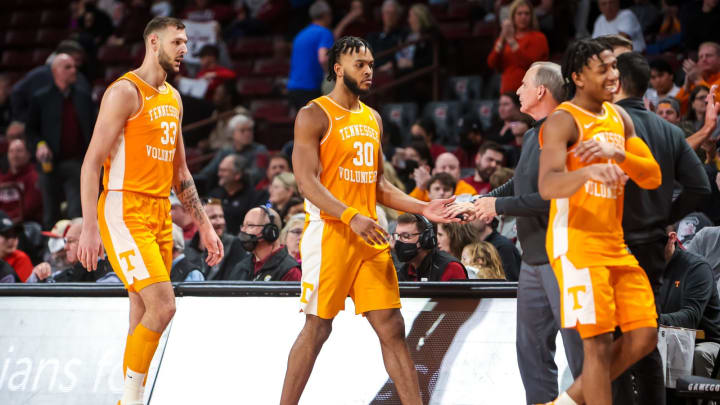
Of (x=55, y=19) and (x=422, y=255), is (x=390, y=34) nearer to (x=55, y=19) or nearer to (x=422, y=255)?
(x=422, y=255)

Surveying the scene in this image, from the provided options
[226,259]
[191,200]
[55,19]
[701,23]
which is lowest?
[226,259]

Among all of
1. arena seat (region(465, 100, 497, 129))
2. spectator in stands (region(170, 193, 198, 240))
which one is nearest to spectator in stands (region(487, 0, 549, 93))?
arena seat (region(465, 100, 497, 129))

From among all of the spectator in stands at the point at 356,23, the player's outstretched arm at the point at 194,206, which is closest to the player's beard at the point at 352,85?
the player's outstretched arm at the point at 194,206

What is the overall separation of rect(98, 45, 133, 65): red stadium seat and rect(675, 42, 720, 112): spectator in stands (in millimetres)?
9327

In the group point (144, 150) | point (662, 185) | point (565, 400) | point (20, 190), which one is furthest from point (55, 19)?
point (565, 400)

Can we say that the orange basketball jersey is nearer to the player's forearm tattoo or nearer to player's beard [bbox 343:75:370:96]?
player's beard [bbox 343:75:370:96]

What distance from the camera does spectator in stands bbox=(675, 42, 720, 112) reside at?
848 cm

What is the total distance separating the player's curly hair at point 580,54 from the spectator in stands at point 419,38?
7.42 m

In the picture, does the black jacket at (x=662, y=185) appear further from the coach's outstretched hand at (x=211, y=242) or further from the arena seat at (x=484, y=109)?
the arena seat at (x=484, y=109)

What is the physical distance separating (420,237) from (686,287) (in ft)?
5.33

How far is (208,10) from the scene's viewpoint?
14.5 metres

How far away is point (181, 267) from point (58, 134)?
13.9ft

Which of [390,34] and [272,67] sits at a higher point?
[390,34]

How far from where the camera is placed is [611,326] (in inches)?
154
